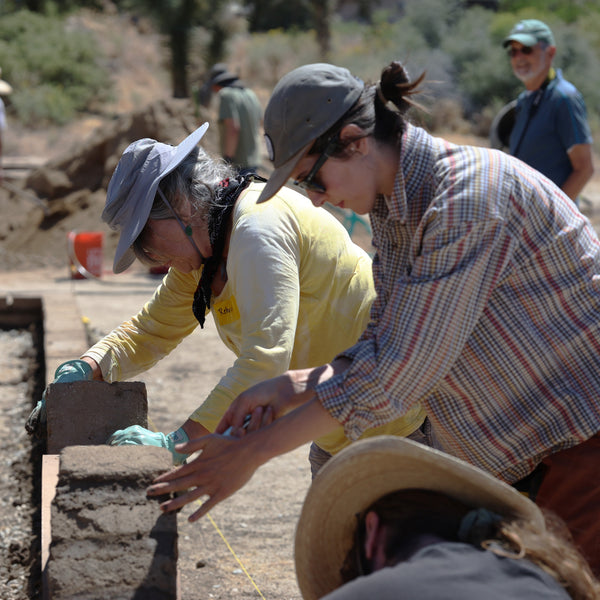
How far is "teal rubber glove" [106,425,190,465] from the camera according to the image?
2.56 meters

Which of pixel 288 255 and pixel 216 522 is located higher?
pixel 288 255

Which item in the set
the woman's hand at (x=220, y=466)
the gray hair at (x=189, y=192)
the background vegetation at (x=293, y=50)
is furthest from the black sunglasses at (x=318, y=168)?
the background vegetation at (x=293, y=50)

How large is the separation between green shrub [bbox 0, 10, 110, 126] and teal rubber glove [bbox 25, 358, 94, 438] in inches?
918

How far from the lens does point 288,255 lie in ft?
8.60

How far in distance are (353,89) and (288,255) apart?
683 millimetres

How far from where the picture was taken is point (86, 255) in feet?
34.4

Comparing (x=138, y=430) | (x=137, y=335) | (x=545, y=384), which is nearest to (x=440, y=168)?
(x=545, y=384)

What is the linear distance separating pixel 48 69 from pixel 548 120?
25561mm

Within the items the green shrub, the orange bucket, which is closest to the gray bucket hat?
the orange bucket

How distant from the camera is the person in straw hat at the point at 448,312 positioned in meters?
1.92

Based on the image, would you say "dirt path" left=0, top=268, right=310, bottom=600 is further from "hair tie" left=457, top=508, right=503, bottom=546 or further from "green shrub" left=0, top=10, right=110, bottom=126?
"green shrub" left=0, top=10, right=110, bottom=126

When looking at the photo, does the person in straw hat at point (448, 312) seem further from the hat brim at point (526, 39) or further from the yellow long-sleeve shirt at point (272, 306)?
the hat brim at point (526, 39)

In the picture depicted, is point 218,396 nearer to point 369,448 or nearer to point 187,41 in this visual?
point 369,448

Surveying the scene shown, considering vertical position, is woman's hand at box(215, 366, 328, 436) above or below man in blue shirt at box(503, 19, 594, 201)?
above
